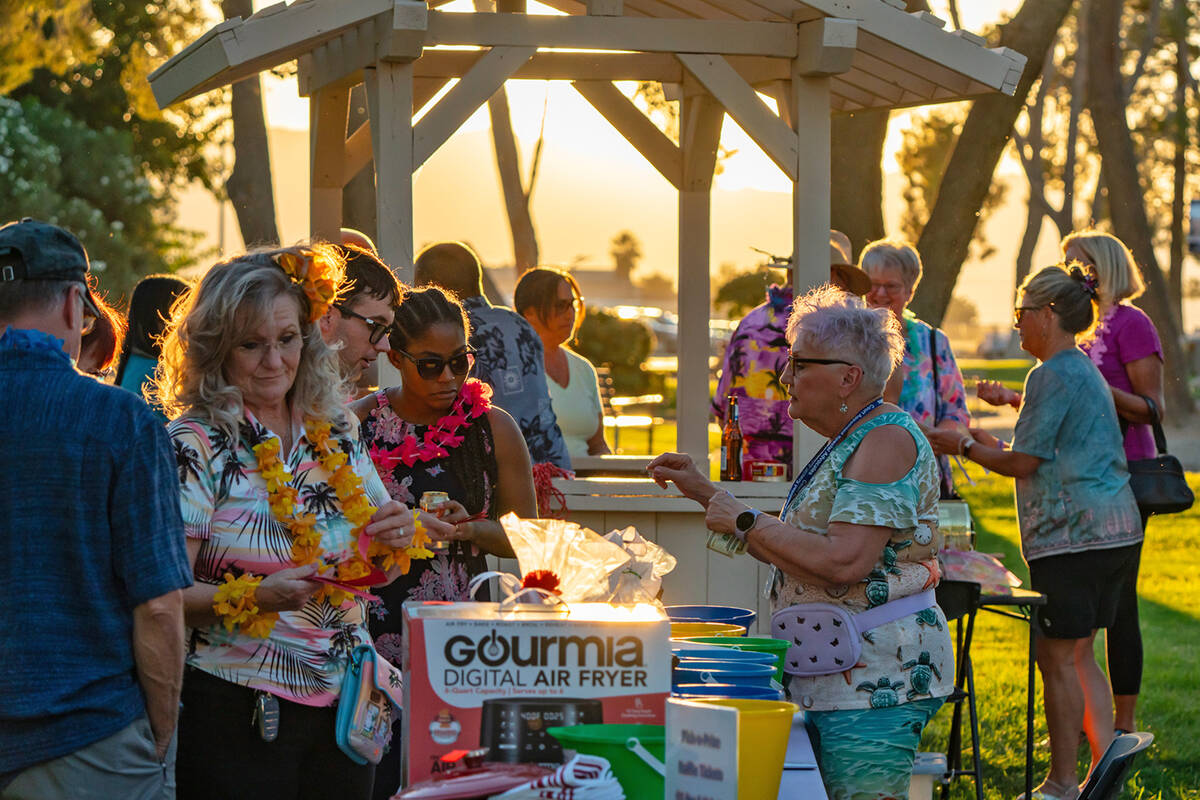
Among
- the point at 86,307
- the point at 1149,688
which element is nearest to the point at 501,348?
the point at 86,307

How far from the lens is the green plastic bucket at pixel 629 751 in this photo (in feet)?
7.36

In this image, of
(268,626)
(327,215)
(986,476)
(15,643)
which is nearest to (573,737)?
(268,626)

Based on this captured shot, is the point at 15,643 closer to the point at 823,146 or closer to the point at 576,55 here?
the point at 823,146

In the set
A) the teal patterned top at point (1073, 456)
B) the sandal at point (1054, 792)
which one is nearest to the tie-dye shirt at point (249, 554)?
the teal patterned top at point (1073, 456)

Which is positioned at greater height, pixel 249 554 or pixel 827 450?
pixel 827 450

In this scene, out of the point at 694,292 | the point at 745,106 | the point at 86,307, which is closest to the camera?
the point at 86,307

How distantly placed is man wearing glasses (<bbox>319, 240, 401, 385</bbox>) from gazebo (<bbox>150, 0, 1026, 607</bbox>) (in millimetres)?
1269

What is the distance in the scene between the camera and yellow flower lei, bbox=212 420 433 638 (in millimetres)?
2744

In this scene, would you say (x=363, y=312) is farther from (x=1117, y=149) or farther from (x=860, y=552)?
(x=1117, y=149)

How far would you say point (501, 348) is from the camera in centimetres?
539

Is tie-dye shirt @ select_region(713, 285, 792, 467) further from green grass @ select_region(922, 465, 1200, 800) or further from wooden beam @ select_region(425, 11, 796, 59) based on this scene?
green grass @ select_region(922, 465, 1200, 800)

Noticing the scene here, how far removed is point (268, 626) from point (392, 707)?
1.23 feet

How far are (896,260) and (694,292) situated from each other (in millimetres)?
1516

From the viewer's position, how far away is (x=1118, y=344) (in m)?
5.83
